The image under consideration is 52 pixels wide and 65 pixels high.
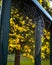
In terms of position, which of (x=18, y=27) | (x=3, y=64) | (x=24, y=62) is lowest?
(x=24, y=62)

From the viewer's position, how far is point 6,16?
10.1 ft

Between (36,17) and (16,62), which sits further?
→ (16,62)

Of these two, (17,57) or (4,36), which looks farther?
(17,57)

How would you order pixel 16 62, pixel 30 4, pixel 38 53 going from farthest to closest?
pixel 16 62
pixel 38 53
pixel 30 4

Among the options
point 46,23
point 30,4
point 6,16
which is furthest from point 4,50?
point 46,23

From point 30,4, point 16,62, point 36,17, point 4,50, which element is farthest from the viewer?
point 16,62

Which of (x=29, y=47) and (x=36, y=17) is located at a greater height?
(x=36, y=17)

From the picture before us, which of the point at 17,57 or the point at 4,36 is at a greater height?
the point at 4,36

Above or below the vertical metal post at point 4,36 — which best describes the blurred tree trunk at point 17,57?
below

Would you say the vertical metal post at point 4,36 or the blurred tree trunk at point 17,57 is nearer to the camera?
the vertical metal post at point 4,36

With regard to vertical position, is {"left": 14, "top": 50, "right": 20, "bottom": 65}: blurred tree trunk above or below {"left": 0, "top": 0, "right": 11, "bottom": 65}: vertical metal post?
below

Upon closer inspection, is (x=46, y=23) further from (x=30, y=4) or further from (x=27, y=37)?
(x=27, y=37)

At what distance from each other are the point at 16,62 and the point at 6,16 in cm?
437

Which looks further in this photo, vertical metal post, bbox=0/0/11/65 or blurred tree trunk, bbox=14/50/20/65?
blurred tree trunk, bbox=14/50/20/65
